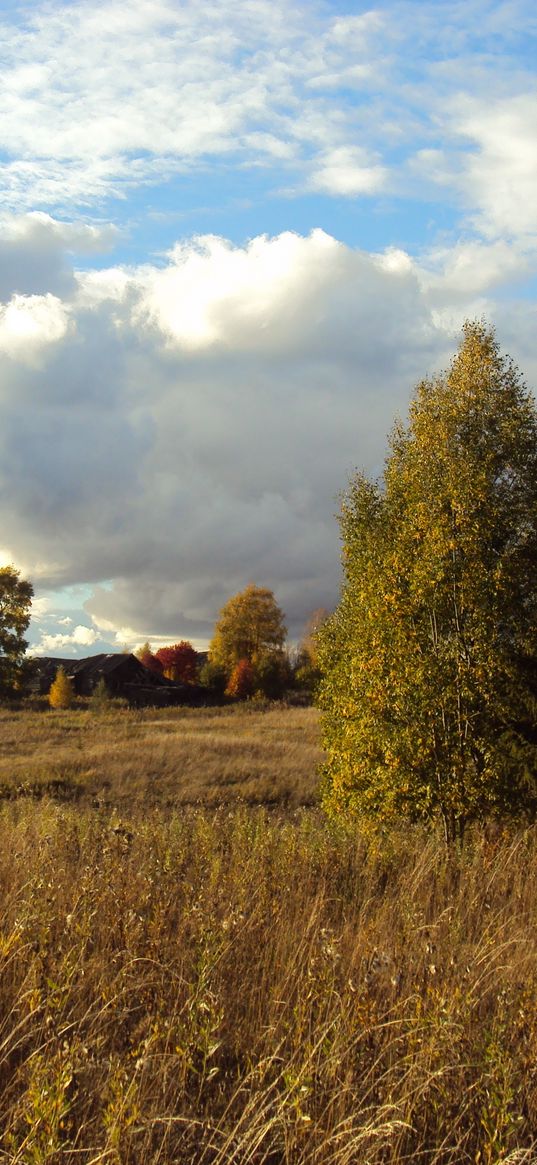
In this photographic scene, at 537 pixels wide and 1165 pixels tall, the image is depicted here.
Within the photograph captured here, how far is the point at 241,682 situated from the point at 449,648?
211 ft

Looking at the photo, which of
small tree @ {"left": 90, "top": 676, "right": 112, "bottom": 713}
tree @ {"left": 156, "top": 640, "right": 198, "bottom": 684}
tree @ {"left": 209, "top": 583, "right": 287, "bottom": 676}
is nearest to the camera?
small tree @ {"left": 90, "top": 676, "right": 112, "bottom": 713}

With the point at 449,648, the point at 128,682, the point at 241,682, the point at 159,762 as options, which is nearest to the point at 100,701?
the point at 128,682

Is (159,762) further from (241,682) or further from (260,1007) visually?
(241,682)

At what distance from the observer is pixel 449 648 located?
17.2 metres

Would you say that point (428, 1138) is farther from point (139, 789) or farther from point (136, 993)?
point (139, 789)

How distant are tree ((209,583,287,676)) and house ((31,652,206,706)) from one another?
11.8m

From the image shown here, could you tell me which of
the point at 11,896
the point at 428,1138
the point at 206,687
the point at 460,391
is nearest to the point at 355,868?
the point at 11,896

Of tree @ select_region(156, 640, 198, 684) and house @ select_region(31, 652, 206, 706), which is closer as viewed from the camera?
house @ select_region(31, 652, 206, 706)

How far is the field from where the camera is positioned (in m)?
3.23

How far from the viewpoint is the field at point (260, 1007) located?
323cm

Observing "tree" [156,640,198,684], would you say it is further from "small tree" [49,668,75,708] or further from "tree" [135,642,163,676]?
"small tree" [49,668,75,708]

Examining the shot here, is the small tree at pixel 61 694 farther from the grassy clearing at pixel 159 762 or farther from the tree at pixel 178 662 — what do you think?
the tree at pixel 178 662

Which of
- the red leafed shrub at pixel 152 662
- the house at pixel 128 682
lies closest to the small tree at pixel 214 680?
the house at pixel 128 682

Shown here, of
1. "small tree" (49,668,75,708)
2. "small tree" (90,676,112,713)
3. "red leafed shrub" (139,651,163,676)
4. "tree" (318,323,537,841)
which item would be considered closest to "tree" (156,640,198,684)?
"red leafed shrub" (139,651,163,676)
